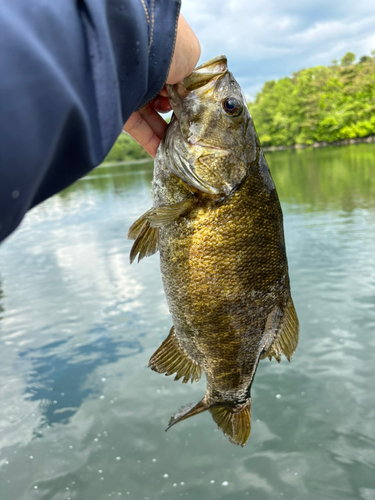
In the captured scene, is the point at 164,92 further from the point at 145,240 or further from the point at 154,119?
the point at 145,240

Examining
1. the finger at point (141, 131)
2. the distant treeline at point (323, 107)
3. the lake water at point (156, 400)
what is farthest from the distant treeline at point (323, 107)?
the finger at point (141, 131)

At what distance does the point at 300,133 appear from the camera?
80875 millimetres

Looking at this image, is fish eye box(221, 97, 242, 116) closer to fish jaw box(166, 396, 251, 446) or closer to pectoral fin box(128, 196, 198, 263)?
pectoral fin box(128, 196, 198, 263)

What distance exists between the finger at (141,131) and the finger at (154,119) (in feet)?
0.06

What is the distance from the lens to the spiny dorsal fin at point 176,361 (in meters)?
2.60

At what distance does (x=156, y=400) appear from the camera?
667 centimetres

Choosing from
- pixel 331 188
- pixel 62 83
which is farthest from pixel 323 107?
pixel 62 83

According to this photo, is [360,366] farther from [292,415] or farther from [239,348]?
[239,348]

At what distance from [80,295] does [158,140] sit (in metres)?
9.73

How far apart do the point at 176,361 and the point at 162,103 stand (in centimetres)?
161

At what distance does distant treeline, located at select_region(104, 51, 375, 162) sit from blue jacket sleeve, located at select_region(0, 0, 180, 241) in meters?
72.0

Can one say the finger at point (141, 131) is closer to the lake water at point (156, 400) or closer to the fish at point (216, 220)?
the fish at point (216, 220)

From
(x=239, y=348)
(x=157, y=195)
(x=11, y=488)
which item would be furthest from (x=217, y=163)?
(x=11, y=488)

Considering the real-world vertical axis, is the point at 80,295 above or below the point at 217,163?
below
